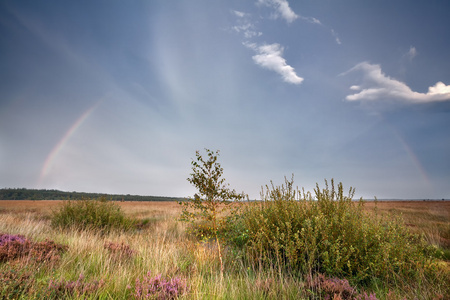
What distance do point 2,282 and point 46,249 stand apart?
265cm

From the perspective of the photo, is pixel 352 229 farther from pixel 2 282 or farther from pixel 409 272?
pixel 2 282

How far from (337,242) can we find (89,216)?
33.9 ft

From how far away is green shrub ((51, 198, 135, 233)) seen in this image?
10852 mm

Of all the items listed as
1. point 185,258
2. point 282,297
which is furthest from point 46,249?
point 282,297

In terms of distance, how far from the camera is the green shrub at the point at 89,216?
10.9 m

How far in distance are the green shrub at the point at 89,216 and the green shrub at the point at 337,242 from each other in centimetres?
766

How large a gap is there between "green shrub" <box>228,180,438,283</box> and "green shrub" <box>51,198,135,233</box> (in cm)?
766

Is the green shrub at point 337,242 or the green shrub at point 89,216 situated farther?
the green shrub at point 89,216

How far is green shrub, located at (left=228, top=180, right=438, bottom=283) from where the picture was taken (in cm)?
468

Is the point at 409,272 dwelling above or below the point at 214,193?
below

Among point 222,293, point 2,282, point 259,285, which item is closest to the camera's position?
point 2,282

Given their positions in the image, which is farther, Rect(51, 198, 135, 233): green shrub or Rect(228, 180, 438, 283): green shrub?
Rect(51, 198, 135, 233): green shrub

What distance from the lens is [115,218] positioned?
1178 centimetres

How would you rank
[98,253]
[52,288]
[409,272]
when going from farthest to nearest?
[98,253]
[409,272]
[52,288]
